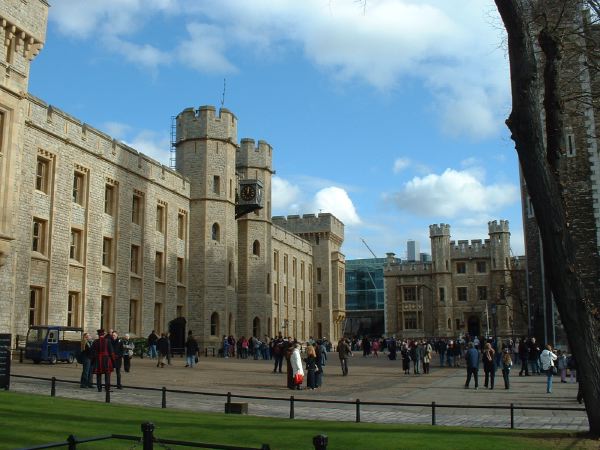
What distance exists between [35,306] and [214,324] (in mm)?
15389

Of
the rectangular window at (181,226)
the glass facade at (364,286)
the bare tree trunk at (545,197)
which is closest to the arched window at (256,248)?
the rectangular window at (181,226)

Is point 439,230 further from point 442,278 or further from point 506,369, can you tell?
point 506,369

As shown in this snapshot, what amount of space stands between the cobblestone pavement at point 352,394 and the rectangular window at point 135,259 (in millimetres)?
10691

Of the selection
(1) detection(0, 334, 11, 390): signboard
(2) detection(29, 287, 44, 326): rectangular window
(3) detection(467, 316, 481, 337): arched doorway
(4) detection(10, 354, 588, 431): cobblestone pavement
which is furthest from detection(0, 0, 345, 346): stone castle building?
(3) detection(467, 316, 481, 337): arched doorway

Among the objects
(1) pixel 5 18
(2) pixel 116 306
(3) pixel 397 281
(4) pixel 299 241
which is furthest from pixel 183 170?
(3) pixel 397 281

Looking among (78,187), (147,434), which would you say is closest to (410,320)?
(78,187)

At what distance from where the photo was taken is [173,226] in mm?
41969

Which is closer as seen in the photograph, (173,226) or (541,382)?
(541,382)

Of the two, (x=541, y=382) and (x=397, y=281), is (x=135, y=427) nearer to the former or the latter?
(x=541, y=382)

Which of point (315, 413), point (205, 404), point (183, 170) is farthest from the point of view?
point (183, 170)

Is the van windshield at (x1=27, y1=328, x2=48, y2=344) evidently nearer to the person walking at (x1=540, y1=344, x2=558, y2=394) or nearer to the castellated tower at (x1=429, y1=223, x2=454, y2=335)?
the person walking at (x1=540, y1=344, x2=558, y2=394)

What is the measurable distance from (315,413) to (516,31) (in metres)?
8.58

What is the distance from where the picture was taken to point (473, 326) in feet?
256

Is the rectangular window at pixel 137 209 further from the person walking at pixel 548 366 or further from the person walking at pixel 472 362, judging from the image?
the person walking at pixel 548 366
